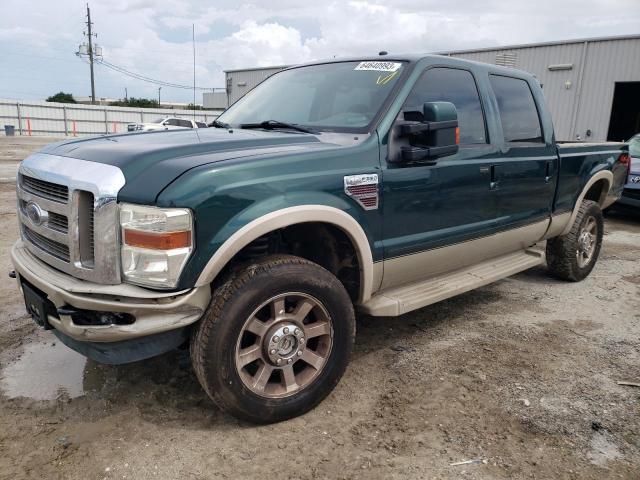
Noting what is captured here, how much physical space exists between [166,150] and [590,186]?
4359 millimetres

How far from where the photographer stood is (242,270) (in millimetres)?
2572

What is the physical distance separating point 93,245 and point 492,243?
9.42 ft

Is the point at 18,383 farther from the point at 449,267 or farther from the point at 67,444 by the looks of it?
the point at 449,267

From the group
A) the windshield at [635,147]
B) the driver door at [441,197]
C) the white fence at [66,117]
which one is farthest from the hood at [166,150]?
the white fence at [66,117]

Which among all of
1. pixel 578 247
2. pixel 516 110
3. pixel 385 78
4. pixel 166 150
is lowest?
pixel 578 247

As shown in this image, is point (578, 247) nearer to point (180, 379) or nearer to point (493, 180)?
point (493, 180)

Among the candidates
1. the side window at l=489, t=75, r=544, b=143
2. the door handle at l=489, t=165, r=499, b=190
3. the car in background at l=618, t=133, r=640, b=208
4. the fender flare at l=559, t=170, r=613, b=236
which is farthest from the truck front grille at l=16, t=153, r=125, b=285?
the car in background at l=618, t=133, r=640, b=208

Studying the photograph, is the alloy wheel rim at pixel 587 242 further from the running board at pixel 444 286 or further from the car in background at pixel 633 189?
the car in background at pixel 633 189

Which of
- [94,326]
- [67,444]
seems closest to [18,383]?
[67,444]

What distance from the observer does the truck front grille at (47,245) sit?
255cm

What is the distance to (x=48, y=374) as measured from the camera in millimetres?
3223

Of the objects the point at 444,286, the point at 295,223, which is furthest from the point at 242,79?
the point at 295,223

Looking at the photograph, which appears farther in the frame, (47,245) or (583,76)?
(583,76)

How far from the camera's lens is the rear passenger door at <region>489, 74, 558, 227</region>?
13.0 feet
